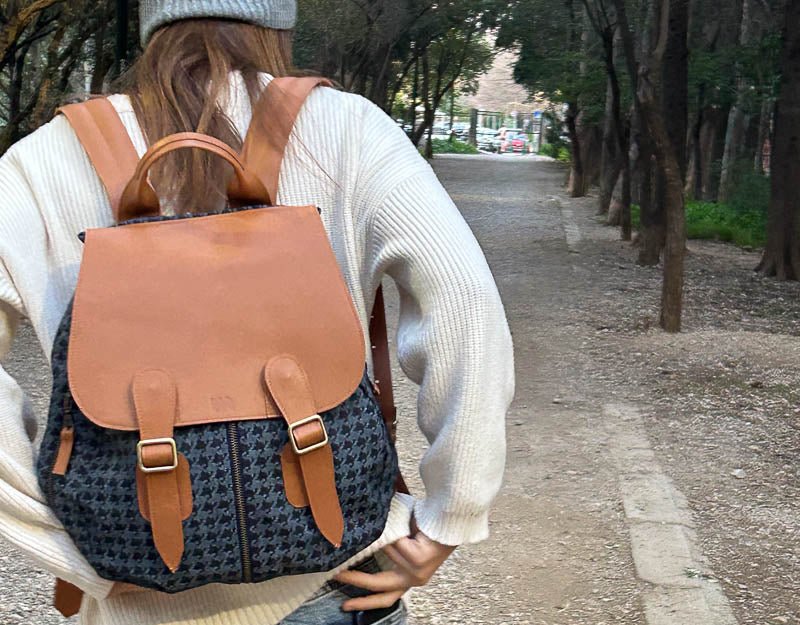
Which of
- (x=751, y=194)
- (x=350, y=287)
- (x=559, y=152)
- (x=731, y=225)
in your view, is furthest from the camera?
(x=559, y=152)

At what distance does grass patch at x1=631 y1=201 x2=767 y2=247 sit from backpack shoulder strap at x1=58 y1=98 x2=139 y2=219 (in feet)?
45.6

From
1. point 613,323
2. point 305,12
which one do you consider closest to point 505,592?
point 613,323

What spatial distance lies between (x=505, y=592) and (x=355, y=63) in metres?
19.0

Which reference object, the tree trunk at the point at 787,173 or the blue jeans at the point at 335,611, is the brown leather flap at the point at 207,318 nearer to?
the blue jeans at the point at 335,611

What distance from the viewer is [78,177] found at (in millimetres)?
1361

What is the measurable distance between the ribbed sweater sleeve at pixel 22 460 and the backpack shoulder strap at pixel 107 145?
107mm

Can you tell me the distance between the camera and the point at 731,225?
53.1 ft

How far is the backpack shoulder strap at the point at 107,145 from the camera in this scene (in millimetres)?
1324

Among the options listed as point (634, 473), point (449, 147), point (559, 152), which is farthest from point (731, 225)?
point (449, 147)

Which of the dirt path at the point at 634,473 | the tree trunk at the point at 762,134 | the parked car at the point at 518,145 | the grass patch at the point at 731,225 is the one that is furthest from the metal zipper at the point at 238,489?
→ the parked car at the point at 518,145

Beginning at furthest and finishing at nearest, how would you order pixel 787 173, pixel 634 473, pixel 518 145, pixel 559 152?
pixel 518 145 < pixel 559 152 < pixel 787 173 < pixel 634 473

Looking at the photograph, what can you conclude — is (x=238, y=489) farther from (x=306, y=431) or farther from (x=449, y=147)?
(x=449, y=147)

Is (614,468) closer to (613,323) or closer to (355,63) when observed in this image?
(613,323)

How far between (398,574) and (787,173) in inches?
421
